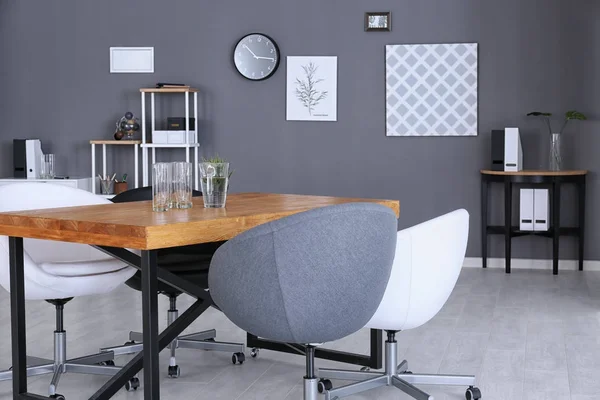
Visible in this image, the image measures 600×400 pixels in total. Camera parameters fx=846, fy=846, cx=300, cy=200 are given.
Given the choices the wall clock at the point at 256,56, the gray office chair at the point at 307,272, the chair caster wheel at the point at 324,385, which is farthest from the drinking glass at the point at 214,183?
the wall clock at the point at 256,56

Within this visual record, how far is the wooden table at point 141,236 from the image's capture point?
8.24ft

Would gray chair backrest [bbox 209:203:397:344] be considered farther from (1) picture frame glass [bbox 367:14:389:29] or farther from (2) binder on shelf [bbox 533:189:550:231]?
(1) picture frame glass [bbox 367:14:389:29]

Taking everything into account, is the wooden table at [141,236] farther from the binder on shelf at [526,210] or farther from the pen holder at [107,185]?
the pen holder at [107,185]

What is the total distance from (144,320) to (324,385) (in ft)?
3.13

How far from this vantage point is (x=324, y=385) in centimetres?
323

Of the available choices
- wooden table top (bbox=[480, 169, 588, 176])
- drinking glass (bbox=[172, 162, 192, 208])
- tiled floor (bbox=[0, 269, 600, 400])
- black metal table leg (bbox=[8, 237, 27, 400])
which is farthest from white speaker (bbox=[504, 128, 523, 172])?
black metal table leg (bbox=[8, 237, 27, 400])

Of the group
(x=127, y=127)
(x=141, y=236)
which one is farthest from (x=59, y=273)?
(x=127, y=127)

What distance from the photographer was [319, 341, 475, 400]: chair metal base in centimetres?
302

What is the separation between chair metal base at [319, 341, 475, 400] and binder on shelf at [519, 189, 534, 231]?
3.29m

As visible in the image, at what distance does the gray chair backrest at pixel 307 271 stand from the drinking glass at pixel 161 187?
47cm

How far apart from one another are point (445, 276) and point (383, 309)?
0.86ft

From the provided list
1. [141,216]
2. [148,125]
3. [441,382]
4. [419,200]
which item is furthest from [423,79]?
[141,216]

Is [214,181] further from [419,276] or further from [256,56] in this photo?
[256,56]

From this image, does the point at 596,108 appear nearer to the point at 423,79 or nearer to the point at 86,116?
the point at 423,79
